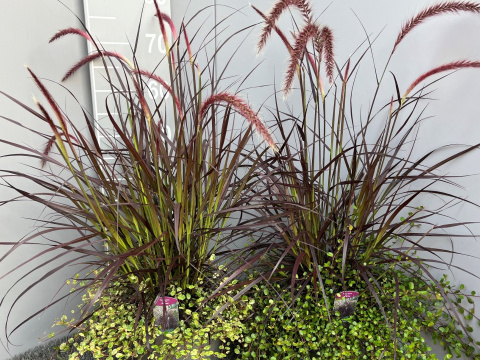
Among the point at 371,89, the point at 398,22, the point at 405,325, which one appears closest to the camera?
the point at 405,325

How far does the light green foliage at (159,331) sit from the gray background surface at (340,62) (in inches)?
23.4

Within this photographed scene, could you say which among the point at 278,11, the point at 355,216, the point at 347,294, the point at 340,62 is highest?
the point at 278,11

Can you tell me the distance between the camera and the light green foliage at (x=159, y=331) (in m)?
1.31

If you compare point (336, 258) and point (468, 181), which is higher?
point (468, 181)

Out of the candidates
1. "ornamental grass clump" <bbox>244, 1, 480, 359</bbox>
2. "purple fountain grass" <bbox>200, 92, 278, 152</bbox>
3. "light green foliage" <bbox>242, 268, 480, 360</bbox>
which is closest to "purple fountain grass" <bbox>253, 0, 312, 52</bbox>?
"ornamental grass clump" <bbox>244, 1, 480, 359</bbox>

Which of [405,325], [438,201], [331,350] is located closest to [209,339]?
[331,350]

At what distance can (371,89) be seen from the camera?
5.94 ft

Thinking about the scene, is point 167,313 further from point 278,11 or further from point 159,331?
point 278,11

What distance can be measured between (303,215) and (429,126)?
0.60 m

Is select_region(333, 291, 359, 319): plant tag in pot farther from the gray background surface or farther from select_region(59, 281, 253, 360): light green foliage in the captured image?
the gray background surface

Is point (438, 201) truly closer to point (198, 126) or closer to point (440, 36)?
point (440, 36)

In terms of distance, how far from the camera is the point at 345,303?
1464 millimetres

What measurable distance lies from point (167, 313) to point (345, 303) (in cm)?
56

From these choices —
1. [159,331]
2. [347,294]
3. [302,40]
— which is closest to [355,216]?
[347,294]
